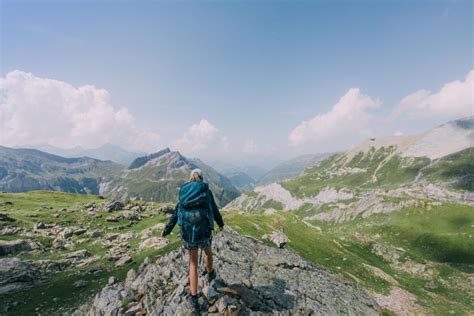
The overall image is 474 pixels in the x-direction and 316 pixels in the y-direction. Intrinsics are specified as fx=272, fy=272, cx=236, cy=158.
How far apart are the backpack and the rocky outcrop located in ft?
11.7

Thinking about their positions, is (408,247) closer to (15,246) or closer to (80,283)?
(80,283)

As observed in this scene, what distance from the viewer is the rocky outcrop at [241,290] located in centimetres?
1473

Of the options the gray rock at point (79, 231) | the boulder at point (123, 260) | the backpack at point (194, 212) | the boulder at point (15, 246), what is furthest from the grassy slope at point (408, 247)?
the boulder at point (15, 246)

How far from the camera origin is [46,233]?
4656 cm

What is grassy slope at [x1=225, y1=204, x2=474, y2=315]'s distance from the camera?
38781mm

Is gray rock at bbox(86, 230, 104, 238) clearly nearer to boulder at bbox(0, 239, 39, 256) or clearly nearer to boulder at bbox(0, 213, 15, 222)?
boulder at bbox(0, 239, 39, 256)

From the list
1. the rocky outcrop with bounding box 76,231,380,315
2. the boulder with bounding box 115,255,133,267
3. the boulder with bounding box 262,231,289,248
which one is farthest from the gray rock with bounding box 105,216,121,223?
the rocky outcrop with bounding box 76,231,380,315

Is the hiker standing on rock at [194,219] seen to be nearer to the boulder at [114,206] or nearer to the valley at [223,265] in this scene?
the valley at [223,265]

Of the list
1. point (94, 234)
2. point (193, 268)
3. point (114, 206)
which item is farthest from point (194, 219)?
point (114, 206)

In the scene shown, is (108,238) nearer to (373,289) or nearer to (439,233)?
(373,289)

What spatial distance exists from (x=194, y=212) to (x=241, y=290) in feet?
19.7

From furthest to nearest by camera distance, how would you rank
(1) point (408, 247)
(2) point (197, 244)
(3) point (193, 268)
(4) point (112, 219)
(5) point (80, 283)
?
(1) point (408, 247) < (4) point (112, 219) < (5) point (80, 283) < (3) point (193, 268) < (2) point (197, 244)

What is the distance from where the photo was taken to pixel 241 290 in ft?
50.9

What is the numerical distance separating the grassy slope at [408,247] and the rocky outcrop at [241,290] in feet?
51.4
